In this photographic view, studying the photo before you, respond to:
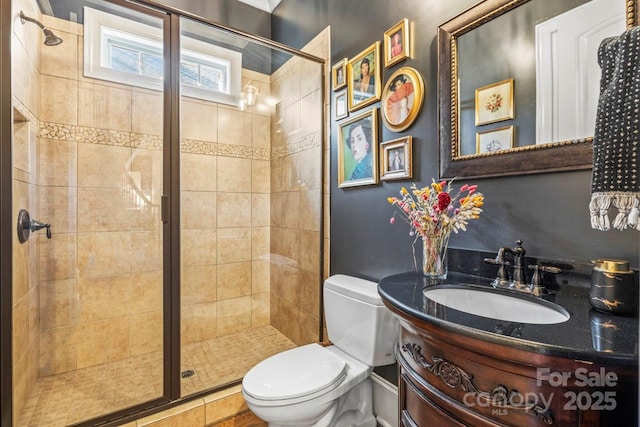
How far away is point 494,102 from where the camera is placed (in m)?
1.14

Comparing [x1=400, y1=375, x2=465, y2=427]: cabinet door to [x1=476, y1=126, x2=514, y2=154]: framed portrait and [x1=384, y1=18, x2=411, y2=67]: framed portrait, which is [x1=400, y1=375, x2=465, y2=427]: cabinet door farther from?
[x1=384, y1=18, x2=411, y2=67]: framed portrait

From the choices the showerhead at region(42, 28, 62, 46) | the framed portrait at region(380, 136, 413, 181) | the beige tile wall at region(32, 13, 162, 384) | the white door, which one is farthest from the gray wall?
the showerhead at region(42, 28, 62, 46)

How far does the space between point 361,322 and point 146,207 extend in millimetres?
1502

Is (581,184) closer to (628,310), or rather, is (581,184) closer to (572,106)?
(572,106)

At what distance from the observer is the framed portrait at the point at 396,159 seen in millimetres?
1453

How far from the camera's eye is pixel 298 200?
2.38 meters

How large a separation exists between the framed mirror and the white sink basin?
1.42ft

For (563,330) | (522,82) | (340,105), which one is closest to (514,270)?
(563,330)

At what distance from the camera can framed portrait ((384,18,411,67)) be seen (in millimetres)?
1453

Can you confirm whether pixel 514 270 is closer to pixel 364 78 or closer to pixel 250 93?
pixel 364 78

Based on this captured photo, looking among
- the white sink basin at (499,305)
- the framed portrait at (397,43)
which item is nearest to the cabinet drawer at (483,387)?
the white sink basin at (499,305)

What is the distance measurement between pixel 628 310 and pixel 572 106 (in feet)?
2.02

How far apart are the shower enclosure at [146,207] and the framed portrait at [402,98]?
68cm

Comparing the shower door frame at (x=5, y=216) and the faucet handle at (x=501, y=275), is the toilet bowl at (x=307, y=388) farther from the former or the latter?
the shower door frame at (x=5, y=216)
